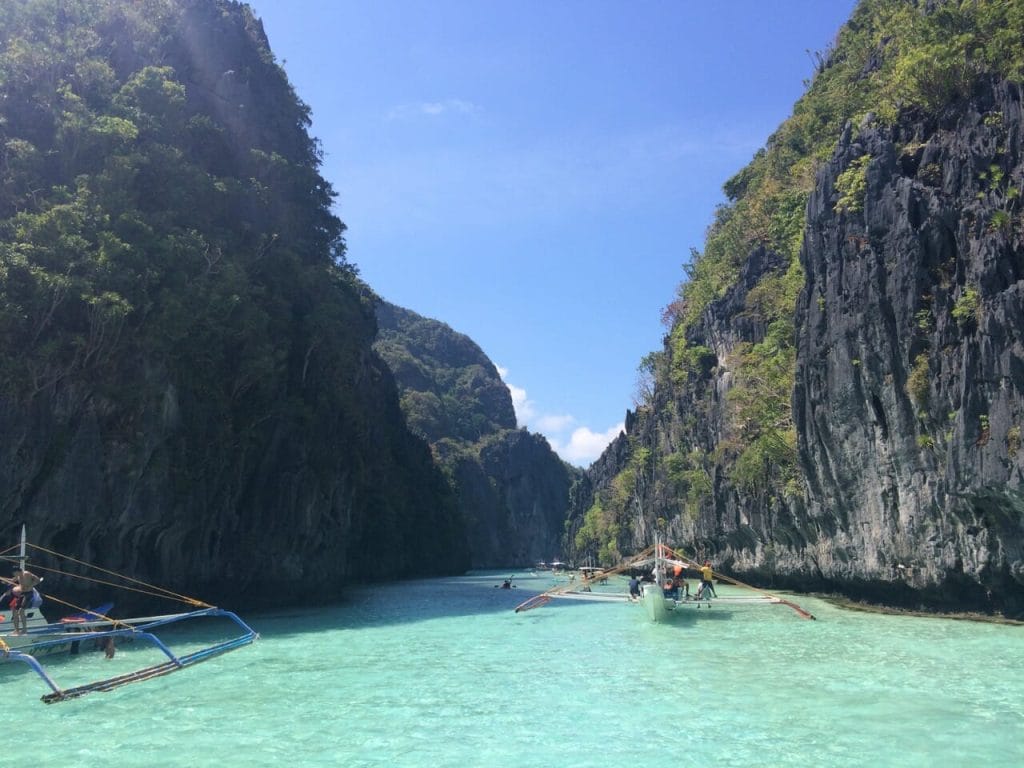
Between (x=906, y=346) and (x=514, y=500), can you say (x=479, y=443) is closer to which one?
(x=514, y=500)

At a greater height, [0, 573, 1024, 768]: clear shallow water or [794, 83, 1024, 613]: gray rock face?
[794, 83, 1024, 613]: gray rock face

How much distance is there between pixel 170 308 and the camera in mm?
20375

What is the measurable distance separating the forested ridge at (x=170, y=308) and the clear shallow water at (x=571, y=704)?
24.2 feet

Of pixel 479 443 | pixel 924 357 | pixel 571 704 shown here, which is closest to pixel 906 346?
pixel 924 357

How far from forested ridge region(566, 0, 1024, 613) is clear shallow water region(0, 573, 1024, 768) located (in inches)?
97.1

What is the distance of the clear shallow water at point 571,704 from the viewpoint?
8094mm

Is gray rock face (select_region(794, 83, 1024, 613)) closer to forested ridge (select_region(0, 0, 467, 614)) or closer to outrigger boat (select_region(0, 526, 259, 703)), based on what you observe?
outrigger boat (select_region(0, 526, 259, 703))

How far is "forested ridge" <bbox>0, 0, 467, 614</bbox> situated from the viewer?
61.7 ft

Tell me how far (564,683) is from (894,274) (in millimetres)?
13114

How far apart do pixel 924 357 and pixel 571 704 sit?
1244cm

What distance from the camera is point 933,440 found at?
1727cm

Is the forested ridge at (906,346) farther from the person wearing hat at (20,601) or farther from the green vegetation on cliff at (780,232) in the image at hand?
the person wearing hat at (20,601)

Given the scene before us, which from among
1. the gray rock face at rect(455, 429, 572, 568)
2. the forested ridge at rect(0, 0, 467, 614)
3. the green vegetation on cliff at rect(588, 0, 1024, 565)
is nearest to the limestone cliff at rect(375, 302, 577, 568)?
the gray rock face at rect(455, 429, 572, 568)

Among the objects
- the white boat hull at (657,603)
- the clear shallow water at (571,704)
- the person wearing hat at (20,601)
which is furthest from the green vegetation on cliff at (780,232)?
the person wearing hat at (20,601)
